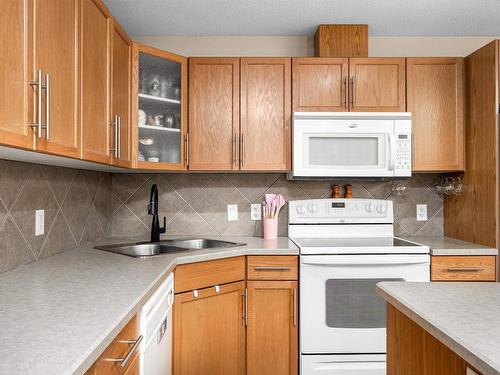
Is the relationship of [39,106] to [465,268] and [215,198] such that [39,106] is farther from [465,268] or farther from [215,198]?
[465,268]

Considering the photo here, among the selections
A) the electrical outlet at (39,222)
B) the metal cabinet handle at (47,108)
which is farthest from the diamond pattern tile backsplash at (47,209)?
the metal cabinet handle at (47,108)

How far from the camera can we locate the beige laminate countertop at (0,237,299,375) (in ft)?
2.55

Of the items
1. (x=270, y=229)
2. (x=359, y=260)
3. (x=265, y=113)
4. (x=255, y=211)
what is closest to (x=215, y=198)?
(x=255, y=211)

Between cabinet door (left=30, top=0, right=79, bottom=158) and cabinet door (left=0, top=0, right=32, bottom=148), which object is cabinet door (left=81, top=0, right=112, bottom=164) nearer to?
cabinet door (left=30, top=0, right=79, bottom=158)

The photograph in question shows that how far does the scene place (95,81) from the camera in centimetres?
170

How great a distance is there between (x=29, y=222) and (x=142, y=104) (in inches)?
37.2

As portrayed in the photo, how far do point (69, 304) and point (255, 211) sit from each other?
1818 mm

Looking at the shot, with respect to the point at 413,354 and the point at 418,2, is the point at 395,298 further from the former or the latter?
the point at 418,2

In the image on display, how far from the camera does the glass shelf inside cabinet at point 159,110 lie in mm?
2371

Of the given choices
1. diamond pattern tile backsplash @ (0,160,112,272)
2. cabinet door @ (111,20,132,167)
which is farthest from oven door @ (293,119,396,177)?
diamond pattern tile backsplash @ (0,160,112,272)

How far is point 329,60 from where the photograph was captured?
257 centimetres

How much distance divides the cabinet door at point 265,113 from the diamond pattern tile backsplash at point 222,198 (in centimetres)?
33

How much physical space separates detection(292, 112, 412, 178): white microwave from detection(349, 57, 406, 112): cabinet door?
78mm

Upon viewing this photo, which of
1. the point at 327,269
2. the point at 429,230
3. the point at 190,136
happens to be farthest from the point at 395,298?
the point at 429,230
